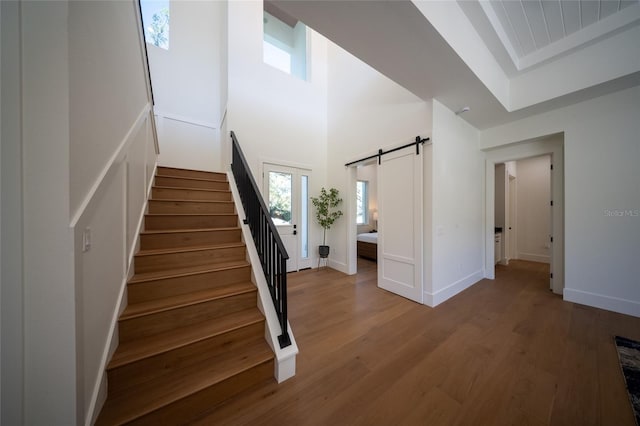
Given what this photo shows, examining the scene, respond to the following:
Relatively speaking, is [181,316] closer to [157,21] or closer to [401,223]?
[401,223]

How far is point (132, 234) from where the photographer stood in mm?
1855

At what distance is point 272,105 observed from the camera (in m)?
4.25

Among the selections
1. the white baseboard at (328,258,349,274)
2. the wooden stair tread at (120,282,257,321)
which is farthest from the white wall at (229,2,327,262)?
the wooden stair tread at (120,282,257,321)

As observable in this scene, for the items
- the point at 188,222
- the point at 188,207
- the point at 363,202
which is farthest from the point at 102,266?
the point at 363,202

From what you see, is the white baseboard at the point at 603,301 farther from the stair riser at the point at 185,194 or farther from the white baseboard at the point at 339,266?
the stair riser at the point at 185,194

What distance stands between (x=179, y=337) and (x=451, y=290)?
346cm

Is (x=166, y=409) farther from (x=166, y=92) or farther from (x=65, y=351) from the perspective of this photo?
(x=166, y=92)

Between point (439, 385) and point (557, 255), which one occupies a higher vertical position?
point (557, 255)

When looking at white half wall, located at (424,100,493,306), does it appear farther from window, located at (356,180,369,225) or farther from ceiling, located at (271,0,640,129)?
window, located at (356,180,369,225)

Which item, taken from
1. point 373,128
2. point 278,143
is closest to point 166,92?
point 278,143

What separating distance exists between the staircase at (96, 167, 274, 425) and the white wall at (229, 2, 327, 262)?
211cm

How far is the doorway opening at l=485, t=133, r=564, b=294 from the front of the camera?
327 centimetres

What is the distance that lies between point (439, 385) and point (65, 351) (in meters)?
2.23

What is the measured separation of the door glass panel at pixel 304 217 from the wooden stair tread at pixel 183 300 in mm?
2542
